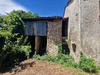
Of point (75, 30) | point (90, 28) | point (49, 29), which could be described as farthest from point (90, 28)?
point (49, 29)

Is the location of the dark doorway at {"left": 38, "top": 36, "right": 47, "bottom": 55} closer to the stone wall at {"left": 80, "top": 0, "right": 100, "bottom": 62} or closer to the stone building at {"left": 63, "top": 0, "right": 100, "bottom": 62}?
the stone building at {"left": 63, "top": 0, "right": 100, "bottom": 62}

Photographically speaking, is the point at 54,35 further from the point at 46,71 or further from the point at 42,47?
the point at 46,71

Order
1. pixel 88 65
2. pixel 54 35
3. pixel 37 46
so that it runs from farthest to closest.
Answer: pixel 37 46 < pixel 54 35 < pixel 88 65

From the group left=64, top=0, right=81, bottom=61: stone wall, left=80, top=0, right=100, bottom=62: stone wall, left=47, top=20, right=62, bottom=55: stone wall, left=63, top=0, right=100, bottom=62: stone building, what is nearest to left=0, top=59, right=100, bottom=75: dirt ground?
left=64, top=0, right=81, bottom=61: stone wall

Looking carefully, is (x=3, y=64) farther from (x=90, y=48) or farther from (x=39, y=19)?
(x=90, y=48)

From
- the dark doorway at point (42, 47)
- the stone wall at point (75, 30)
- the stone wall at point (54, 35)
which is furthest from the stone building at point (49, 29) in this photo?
the stone wall at point (75, 30)

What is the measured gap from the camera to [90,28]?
5.09 metres

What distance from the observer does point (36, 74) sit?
378cm

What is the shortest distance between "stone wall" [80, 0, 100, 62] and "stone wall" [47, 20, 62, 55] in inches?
98.7

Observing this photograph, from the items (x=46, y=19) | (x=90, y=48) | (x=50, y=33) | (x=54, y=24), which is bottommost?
(x=90, y=48)

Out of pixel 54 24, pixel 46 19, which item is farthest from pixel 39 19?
pixel 54 24

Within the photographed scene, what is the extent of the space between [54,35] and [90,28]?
367cm

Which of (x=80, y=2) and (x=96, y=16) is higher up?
(x=80, y=2)

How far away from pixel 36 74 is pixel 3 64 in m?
3.71
